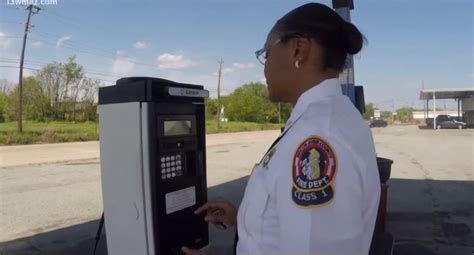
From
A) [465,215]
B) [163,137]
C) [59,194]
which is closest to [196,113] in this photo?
[163,137]

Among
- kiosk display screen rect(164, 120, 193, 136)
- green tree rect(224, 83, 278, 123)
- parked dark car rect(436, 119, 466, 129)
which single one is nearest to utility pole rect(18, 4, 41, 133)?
kiosk display screen rect(164, 120, 193, 136)

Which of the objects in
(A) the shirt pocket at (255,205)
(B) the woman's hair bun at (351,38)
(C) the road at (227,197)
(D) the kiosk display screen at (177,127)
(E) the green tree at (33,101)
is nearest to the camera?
(A) the shirt pocket at (255,205)

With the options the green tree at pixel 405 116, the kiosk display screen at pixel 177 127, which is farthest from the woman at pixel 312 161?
the green tree at pixel 405 116

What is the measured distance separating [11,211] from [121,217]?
7.68 metres

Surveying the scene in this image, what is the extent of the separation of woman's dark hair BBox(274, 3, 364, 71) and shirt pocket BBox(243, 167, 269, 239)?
0.39m

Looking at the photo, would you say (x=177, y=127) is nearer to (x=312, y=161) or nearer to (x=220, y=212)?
(x=220, y=212)

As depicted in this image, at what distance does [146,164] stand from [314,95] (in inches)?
32.7

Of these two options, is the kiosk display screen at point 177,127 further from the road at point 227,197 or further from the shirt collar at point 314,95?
the road at point 227,197

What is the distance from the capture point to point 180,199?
81.0 inches

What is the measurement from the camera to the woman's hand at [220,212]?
1872 millimetres

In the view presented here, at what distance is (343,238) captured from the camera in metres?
1.12

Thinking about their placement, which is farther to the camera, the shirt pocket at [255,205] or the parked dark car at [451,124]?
the parked dark car at [451,124]

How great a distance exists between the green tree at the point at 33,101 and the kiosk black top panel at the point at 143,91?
57.0 m

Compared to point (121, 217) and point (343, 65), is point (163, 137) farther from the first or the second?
point (343, 65)
